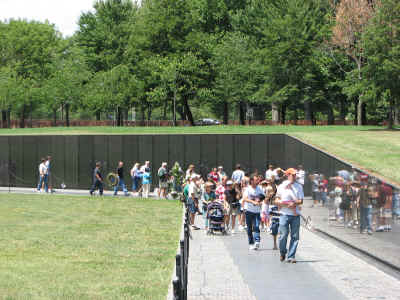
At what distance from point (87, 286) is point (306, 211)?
14287mm

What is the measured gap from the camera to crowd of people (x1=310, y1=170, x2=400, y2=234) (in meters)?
14.6

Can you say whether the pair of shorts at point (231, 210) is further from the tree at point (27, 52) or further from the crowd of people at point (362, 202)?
the tree at point (27, 52)

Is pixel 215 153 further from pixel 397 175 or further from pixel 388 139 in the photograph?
pixel 397 175

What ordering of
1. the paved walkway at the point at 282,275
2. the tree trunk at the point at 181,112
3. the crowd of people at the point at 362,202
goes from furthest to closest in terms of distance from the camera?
the tree trunk at the point at 181,112 < the crowd of people at the point at 362,202 < the paved walkway at the point at 282,275

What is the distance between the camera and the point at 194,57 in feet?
198

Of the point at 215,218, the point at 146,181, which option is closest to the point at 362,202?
the point at 215,218

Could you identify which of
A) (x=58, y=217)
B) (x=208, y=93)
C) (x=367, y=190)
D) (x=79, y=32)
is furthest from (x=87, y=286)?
(x=79, y=32)

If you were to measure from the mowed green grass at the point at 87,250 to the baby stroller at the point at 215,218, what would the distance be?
1.01 metres

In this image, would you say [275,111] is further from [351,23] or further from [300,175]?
[300,175]

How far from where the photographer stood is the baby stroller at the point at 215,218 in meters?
18.3

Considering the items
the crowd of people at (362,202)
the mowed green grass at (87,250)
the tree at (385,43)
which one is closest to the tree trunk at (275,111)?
the tree at (385,43)

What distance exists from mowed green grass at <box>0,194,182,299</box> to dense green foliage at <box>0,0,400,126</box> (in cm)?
3086

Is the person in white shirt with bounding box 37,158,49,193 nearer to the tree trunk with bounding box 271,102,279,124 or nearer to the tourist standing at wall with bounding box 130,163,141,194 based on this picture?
the tourist standing at wall with bounding box 130,163,141,194

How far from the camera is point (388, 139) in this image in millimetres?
33406
